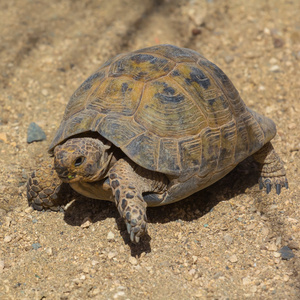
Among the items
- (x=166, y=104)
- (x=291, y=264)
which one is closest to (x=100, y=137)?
(x=166, y=104)

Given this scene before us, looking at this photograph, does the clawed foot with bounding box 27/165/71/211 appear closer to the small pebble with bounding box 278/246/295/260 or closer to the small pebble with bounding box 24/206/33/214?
the small pebble with bounding box 24/206/33/214

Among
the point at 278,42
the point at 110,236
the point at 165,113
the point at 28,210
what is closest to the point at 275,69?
the point at 278,42

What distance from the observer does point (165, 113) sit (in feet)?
11.3

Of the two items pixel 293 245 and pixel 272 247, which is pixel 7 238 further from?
pixel 293 245

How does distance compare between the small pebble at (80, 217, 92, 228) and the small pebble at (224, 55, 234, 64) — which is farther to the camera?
the small pebble at (224, 55, 234, 64)

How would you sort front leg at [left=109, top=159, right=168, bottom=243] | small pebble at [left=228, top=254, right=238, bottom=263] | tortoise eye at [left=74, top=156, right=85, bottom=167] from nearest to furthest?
front leg at [left=109, top=159, right=168, bottom=243], tortoise eye at [left=74, top=156, right=85, bottom=167], small pebble at [left=228, top=254, right=238, bottom=263]

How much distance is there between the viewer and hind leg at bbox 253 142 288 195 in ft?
13.6

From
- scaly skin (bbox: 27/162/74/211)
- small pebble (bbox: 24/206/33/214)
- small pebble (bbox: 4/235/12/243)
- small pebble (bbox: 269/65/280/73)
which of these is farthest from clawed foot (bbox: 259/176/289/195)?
small pebble (bbox: 4/235/12/243)

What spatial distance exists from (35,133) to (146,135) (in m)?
1.83

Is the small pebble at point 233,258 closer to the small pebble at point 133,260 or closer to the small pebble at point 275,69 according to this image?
the small pebble at point 133,260

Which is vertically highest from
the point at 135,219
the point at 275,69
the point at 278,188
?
the point at 135,219

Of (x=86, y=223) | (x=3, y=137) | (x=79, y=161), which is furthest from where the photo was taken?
(x=3, y=137)

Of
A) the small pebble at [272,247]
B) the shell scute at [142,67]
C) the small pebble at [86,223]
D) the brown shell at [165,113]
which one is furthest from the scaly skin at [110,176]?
Result: the small pebble at [272,247]

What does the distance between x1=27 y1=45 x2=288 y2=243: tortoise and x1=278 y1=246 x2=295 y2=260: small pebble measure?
79 cm
